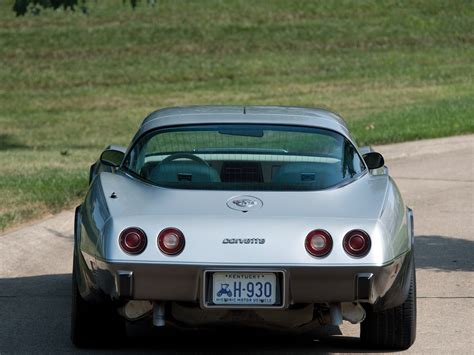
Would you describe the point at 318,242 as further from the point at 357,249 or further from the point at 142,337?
the point at 142,337

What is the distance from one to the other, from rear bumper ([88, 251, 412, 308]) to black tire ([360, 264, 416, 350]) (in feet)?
2.18

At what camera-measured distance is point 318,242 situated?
5.88 meters

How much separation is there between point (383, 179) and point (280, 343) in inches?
41.3

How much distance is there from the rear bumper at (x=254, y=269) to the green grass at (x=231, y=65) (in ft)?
36.0

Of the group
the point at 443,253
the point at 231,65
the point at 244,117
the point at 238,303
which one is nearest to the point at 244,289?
the point at 238,303

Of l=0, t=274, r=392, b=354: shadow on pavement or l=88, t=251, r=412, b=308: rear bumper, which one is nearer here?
l=88, t=251, r=412, b=308: rear bumper

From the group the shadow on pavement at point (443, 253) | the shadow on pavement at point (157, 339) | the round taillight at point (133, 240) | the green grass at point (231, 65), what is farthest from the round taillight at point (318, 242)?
the green grass at point (231, 65)

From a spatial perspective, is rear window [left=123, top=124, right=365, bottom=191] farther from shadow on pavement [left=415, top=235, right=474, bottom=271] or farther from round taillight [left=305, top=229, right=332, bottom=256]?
shadow on pavement [left=415, top=235, right=474, bottom=271]

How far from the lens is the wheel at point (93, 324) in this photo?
21.2 ft

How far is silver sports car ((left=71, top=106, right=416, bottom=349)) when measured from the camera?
229 inches

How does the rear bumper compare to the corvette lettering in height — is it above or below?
below

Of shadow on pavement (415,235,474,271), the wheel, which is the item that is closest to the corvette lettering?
the wheel

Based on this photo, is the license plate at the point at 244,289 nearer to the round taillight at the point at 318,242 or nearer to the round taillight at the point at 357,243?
the round taillight at the point at 318,242

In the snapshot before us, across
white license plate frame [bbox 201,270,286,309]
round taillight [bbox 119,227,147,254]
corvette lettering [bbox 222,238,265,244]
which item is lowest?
white license plate frame [bbox 201,270,286,309]
